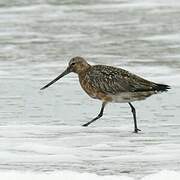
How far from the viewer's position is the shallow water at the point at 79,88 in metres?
8.83

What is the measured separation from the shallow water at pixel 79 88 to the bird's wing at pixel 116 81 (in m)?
0.44

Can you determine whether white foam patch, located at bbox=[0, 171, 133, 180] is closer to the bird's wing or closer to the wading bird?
the wading bird

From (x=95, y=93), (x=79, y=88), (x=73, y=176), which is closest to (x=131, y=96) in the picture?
(x=95, y=93)

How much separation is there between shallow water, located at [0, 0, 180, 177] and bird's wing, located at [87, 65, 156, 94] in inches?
17.5

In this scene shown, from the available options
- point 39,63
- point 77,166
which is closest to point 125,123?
point 77,166

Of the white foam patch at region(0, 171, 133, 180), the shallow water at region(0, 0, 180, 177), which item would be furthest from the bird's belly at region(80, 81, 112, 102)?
the white foam patch at region(0, 171, 133, 180)

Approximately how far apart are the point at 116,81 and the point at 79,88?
2.97m

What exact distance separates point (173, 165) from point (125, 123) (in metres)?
3.02

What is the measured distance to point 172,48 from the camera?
56.4 feet

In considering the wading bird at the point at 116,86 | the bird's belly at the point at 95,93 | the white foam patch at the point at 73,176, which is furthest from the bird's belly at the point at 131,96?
the white foam patch at the point at 73,176

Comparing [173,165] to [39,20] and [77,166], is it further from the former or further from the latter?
[39,20]

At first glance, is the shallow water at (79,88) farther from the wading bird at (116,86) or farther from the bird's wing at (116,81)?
the bird's wing at (116,81)

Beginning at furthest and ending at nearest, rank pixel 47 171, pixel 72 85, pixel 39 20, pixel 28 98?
1. pixel 39 20
2. pixel 72 85
3. pixel 28 98
4. pixel 47 171

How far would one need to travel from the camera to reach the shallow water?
348 inches
